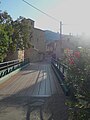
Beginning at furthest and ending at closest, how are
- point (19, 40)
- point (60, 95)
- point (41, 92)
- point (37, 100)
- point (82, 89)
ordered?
point (19, 40)
point (41, 92)
point (60, 95)
point (37, 100)
point (82, 89)

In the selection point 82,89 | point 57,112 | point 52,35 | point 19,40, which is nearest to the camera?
point 82,89

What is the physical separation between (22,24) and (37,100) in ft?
66.0

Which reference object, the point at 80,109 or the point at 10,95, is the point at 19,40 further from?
the point at 80,109

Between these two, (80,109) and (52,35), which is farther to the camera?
(52,35)

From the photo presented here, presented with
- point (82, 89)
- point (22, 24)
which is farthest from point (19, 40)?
point (82, 89)

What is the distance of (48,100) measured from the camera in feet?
26.9

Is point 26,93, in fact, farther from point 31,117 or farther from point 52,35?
point 52,35

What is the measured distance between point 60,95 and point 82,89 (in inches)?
175

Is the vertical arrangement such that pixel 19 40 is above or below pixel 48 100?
above

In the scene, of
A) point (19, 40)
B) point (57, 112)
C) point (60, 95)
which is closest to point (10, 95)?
point (60, 95)

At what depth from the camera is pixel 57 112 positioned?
266 inches

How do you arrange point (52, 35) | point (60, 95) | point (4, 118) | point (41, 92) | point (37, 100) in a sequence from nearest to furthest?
point (4, 118)
point (37, 100)
point (60, 95)
point (41, 92)
point (52, 35)

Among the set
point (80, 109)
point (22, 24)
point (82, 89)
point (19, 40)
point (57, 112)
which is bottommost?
point (57, 112)

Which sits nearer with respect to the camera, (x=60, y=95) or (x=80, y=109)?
(x=80, y=109)
